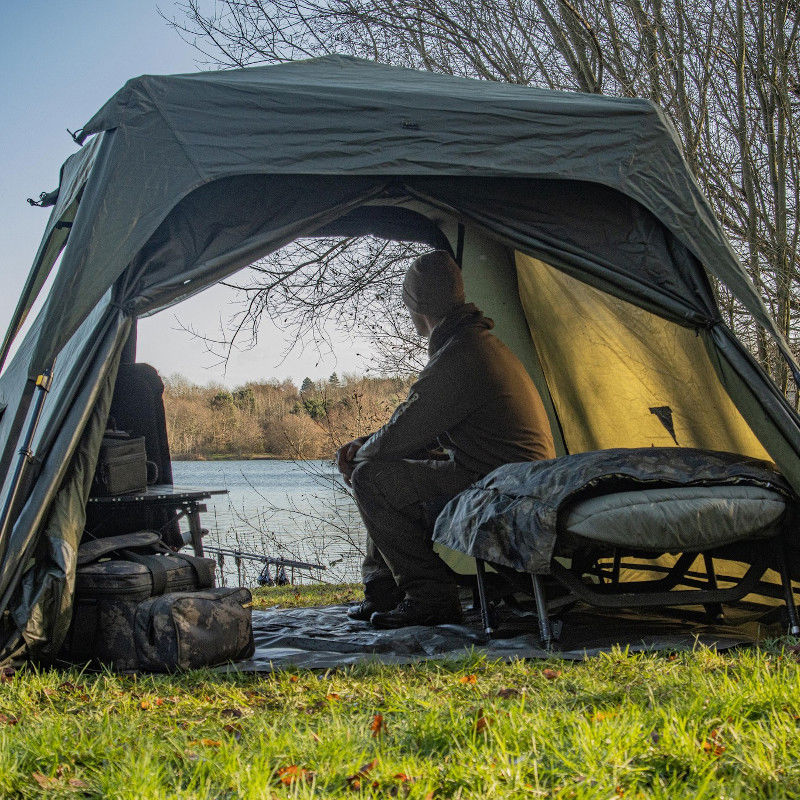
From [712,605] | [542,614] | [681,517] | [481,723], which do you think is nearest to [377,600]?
[542,614]

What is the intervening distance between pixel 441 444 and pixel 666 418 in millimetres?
1283

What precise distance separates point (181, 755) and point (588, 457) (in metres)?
1.89

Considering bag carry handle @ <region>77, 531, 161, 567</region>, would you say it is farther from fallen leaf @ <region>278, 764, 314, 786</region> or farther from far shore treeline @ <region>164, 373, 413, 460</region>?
far shore treeline @ <region>164, 373, 413, 460</region>

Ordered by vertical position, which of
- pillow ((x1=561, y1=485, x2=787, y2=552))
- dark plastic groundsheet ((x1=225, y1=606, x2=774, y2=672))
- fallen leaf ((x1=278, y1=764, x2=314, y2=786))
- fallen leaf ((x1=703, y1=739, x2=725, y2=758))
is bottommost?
dark plastic groundsheet ((x1=225, y1=606, x2=774, y2=672))

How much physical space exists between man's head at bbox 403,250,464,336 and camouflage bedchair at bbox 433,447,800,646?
127 cm

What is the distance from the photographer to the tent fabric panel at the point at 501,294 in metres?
5.42

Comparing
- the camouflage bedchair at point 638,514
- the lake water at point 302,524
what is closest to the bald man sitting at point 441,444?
the camouflage bedchair at point 638,514

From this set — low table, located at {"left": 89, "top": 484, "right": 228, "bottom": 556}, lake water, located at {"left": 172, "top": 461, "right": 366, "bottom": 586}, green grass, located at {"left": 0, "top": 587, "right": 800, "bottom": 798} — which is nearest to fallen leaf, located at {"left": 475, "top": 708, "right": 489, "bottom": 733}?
green grass, located at {"left": 0, "top": 587, "right": 800, "bottom": 798}

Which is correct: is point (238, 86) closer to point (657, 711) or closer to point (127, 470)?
point (127, 470)

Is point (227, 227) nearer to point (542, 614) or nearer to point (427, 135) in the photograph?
point (427, 135)

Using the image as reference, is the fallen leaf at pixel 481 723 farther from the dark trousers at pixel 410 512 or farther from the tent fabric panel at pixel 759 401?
the dark trousers at pixel 410 512

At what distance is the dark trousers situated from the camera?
4.13 metres

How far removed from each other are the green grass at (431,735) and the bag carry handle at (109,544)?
2.14 feet

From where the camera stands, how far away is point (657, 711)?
79.0 inches
